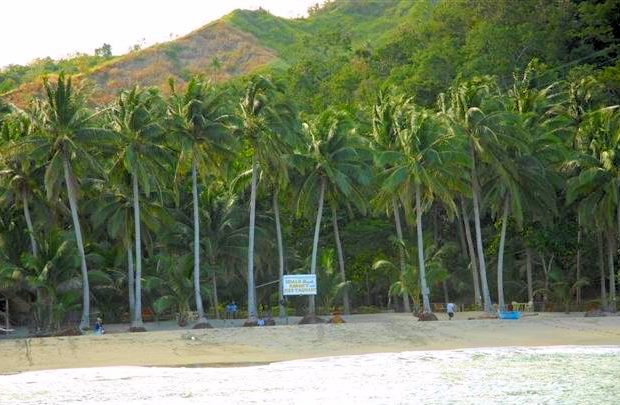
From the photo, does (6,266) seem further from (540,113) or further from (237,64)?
(237,64)

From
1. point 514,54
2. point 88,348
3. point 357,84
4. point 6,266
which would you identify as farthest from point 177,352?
point 357,84

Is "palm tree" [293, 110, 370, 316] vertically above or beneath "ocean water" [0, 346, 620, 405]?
above

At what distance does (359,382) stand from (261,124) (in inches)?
844

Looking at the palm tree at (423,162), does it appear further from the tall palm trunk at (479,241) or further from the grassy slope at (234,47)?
the grassy slope at (234,47)

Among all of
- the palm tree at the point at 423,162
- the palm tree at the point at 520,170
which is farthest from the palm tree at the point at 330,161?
the palm tree at the point at 520,170

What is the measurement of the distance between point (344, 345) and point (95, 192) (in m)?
19.2

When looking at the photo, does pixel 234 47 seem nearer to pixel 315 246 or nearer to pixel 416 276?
pixel 315 246

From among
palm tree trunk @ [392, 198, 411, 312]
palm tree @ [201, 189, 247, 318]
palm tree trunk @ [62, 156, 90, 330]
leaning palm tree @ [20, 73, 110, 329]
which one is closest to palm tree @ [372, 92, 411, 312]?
palm tree trunk @ [392, 198, 411, 312]

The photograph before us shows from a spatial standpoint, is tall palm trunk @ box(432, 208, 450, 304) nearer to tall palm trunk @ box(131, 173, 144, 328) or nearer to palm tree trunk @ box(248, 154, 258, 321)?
palm tree trunk @ box(248, 154, 258, 321)

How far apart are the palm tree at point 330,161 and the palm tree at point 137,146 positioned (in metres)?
8.17

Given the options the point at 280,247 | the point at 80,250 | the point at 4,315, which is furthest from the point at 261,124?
the point at 4,315

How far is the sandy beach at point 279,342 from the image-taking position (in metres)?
34.7

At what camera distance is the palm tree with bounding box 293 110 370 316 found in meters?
50.0

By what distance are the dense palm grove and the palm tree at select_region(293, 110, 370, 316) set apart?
86 millimetres
